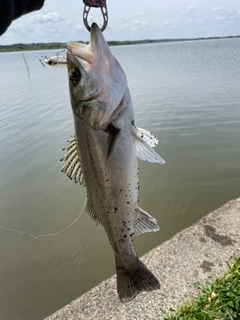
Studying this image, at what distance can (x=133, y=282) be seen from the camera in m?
2.44

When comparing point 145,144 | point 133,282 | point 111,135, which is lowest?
point 133,282

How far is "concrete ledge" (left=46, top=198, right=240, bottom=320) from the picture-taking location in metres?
2.92

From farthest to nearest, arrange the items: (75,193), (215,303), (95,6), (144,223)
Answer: (75,193) → (215,303) → (144,223) → (95,6)

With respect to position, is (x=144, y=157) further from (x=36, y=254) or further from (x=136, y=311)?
(x=36, y=254)

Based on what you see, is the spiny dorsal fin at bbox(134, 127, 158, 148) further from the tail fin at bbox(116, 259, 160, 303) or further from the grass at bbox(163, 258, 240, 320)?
the grass at bbox(163, 258, 240, 320)

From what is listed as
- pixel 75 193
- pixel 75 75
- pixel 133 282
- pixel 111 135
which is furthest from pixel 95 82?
pixel 75 193

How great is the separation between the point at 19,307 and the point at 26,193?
3.31 m

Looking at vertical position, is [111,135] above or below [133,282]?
above

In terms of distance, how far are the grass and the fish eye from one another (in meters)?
2.27

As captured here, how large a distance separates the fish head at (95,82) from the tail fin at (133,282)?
1.29m

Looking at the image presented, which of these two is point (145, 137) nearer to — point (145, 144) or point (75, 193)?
point (145, 144)

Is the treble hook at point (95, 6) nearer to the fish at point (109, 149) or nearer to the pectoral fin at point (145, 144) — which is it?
the fish at point (109, 149)

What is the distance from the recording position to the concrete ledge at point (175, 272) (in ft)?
9.57

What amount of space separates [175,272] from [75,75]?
2496 mm
